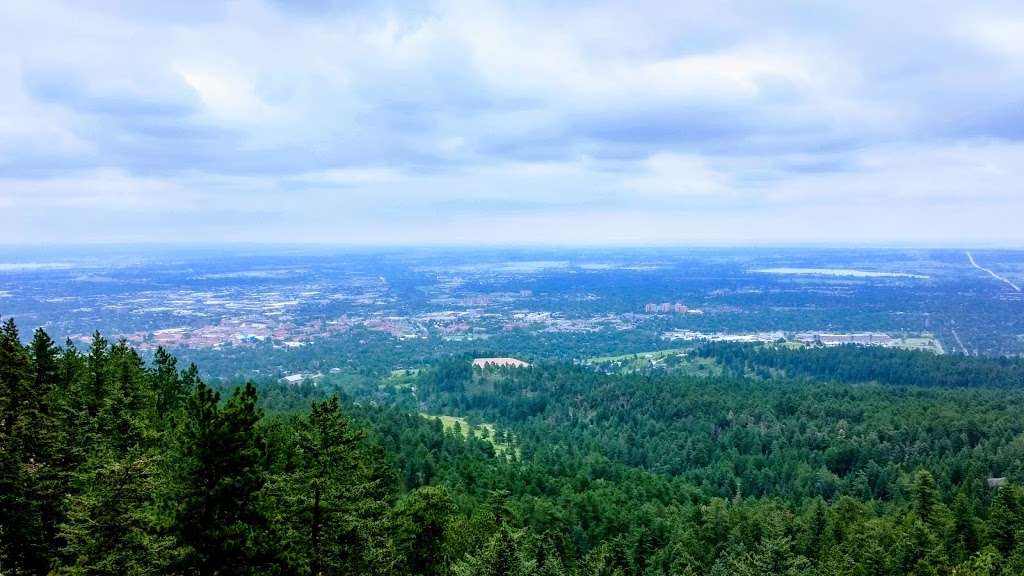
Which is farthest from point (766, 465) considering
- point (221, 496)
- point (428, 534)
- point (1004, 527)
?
point (221, 496)

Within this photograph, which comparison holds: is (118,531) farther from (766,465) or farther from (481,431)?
(481,431)

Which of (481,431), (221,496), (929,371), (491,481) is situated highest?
(221,496)

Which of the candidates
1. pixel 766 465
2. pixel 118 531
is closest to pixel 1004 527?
pixel 118 531

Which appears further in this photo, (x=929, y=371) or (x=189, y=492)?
(x=929, y=371)

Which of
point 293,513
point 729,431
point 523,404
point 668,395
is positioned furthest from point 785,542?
point 523,404

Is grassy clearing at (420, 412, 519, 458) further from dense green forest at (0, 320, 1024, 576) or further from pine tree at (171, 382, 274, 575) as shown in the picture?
pine tree at (171, 382, 274, 575)

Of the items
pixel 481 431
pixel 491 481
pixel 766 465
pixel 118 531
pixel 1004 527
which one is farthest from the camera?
pixel 481 431

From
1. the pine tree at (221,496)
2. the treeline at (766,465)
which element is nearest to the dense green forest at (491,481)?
the pine tree at (221,496)

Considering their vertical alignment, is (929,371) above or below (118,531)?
below

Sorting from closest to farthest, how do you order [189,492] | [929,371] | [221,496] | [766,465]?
[189,492] → [221,496] → [766,465] → [929,371]

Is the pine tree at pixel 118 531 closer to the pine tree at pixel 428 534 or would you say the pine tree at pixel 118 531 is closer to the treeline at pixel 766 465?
the pine tree at pixel 428 534
